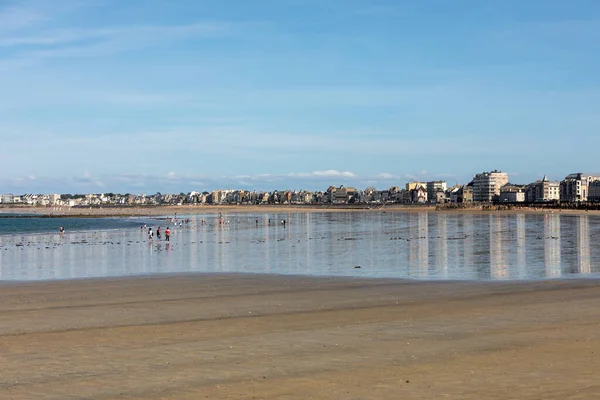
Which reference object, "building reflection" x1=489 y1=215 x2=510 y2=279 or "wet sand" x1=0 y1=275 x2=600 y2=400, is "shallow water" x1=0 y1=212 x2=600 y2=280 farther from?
"wet sand" x1=0 y1=275 x2=600 y2=400

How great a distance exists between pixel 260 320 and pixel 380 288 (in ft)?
21.5

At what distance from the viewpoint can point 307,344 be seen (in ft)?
37.1

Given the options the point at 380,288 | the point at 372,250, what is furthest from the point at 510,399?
the point at 372,250

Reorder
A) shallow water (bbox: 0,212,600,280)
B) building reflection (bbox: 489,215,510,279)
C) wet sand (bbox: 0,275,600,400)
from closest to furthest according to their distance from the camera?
wet sand (bbox: 0,275,600,400), building reflection (bbox: 489,215,510,279), shallow water (bbox: 0,212,600,280)

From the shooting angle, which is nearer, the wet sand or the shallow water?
the wet sand

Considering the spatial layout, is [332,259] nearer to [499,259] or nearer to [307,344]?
[499,259]

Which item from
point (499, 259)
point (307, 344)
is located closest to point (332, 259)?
point (499, 259)

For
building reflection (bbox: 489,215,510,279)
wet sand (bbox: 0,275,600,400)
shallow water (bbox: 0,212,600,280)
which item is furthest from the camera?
shallow water (bbox: 0,212,600,280)

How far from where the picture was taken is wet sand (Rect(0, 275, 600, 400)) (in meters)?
8.58

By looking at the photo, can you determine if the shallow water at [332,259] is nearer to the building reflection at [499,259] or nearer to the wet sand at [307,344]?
the building reflection at [499,259]

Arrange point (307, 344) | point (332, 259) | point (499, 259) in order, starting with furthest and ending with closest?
point (332, 259) < point (499, 259) < point (307, 344)

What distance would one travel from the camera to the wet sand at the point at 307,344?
8.58 meters

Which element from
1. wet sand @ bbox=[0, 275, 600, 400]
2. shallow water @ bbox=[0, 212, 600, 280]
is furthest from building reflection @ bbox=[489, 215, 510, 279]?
wet sand @ bbox=[0, 275, 600, 400]

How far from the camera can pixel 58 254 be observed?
37969 millimetres
